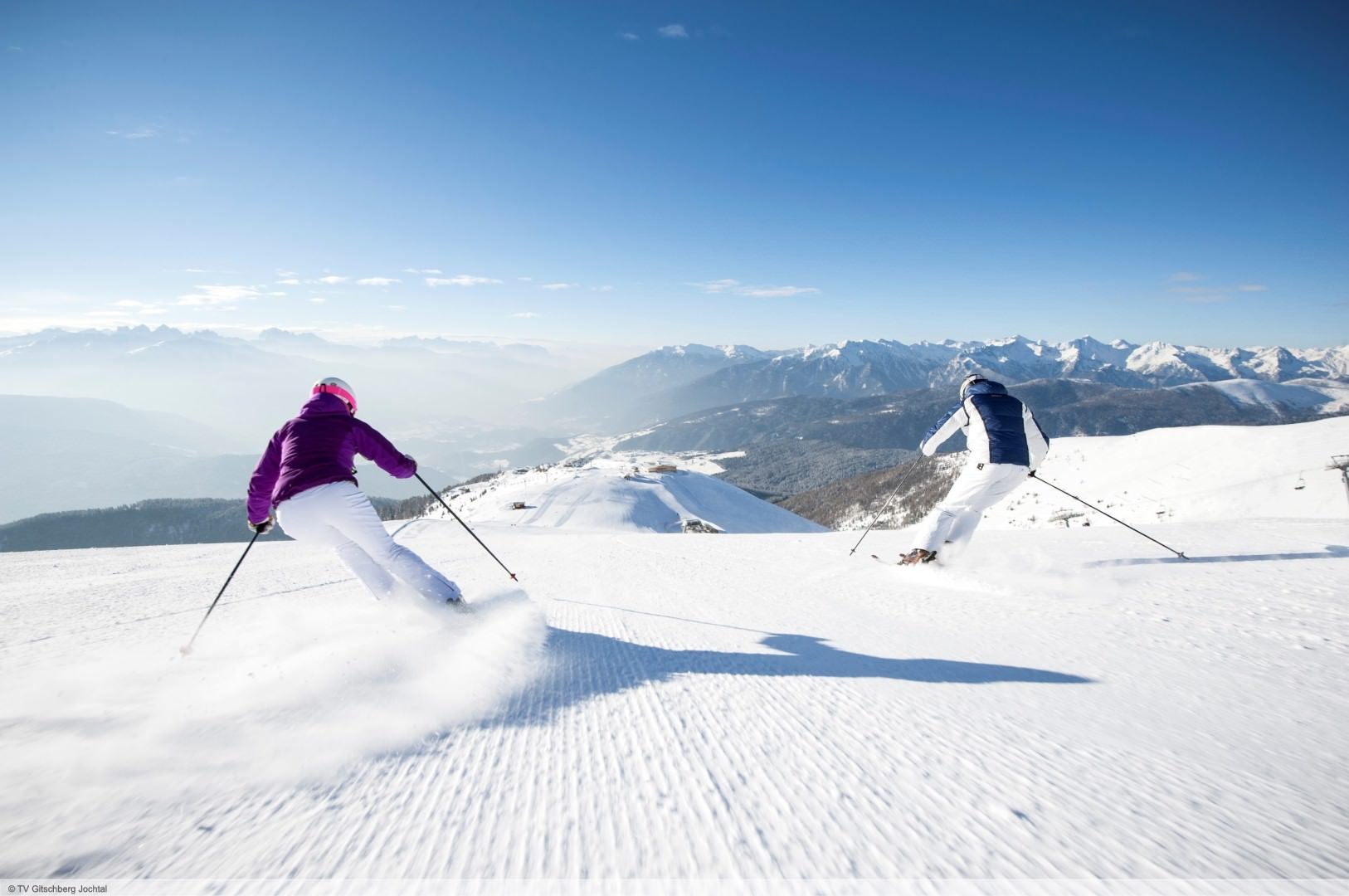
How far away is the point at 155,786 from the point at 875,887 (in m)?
2.47

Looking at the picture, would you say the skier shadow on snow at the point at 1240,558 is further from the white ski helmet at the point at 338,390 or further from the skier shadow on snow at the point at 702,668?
the white ski helmet at the point at 338,390

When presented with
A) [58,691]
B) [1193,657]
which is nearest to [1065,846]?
[1193,657]

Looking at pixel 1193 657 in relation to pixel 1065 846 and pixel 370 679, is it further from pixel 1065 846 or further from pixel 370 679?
pixel 370 679

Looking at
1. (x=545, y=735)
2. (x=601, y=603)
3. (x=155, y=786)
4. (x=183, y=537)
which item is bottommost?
(x=183, y=537)

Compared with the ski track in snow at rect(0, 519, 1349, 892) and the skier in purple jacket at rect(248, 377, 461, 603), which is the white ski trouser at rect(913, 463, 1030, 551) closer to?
the ski track in snow at rect(0, 519, 1349, 892)

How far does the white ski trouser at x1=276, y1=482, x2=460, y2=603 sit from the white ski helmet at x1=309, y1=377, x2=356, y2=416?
87cm

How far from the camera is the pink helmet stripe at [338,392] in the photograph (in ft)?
16.3

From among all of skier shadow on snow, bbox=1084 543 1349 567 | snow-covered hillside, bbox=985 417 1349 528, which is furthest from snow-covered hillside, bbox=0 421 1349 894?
snow-covered hillside, bbox=985 417 1349 528

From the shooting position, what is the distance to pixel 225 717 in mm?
2553

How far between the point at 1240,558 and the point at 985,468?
2925 mm

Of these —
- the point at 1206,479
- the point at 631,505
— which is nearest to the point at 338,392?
the point at 1206,479

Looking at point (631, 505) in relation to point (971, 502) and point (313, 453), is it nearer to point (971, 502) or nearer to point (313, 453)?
point (971, 502)

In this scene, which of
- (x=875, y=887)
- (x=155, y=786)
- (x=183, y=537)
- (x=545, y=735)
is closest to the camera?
(x=875, y=887)

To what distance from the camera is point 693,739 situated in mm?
2488
